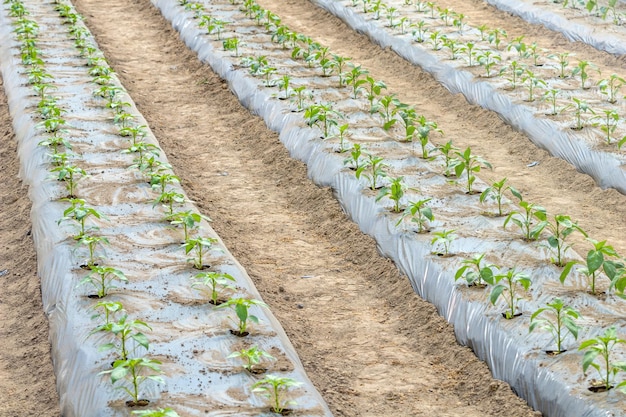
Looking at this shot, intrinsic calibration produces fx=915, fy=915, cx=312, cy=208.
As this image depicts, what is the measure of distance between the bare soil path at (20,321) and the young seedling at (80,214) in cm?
47

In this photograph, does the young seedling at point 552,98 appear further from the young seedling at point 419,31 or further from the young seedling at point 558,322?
the young seedling at point 558,322

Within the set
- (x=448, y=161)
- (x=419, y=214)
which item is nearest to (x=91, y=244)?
(x=419, y=214)

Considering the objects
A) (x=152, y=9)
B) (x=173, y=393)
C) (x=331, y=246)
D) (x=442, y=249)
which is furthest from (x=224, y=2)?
(x=173, y=393)

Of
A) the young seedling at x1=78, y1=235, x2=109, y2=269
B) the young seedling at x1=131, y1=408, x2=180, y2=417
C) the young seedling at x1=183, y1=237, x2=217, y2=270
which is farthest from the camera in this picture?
the young seedling at x1=78, y1=235, x2=109, y2=269

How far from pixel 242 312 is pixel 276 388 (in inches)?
24.6

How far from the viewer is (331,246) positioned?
7270mm

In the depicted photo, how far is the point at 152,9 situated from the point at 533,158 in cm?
762

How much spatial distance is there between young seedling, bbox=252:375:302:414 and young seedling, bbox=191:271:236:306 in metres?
0.85

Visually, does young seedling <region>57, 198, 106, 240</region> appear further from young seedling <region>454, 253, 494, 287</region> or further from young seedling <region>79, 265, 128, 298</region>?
young seedling <region>454, 253, 494, 287</region>

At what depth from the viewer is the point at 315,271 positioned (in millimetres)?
6910

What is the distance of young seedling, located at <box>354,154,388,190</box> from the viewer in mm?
7262

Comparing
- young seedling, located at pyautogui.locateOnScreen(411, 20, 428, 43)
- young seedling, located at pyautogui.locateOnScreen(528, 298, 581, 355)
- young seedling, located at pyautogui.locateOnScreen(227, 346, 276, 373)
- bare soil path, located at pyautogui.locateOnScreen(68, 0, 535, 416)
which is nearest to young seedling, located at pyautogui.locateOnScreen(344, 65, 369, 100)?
bare soil path, located at pyautogui.locateOnScreen(68, 0, 535, 416)

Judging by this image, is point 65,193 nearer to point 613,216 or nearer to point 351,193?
point 351,193

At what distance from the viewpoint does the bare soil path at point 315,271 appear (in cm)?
541
